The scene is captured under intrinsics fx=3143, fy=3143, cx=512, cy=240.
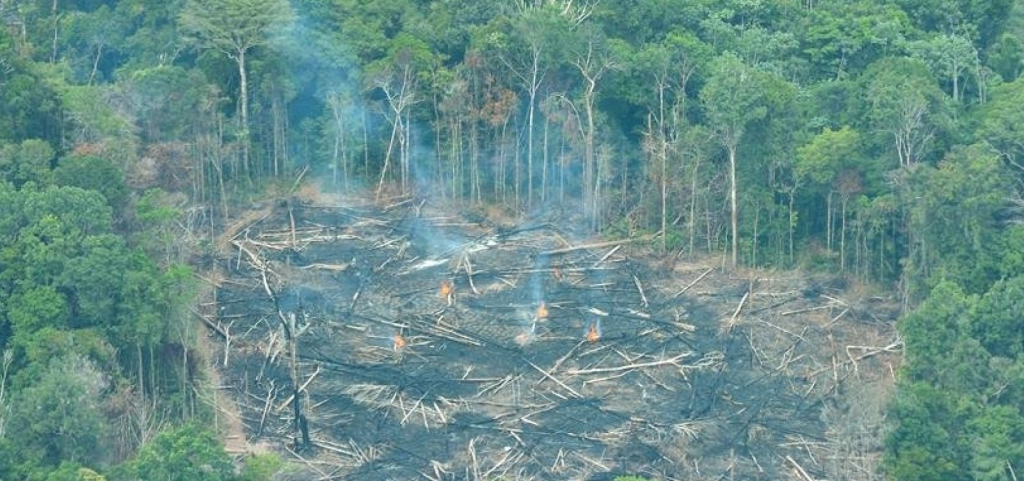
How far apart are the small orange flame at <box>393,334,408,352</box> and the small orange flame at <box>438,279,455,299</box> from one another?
151 cm

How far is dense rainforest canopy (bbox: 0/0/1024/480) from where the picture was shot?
180ft

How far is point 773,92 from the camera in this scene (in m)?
60.2

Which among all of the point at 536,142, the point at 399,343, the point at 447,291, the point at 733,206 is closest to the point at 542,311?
the point at 447,291

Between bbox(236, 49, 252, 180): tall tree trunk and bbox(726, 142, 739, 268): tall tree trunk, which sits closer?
bbox(726, 142, 739, 268): tall tree trunk

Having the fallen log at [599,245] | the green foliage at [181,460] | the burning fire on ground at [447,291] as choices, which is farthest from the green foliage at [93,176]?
the fallen log at [599,245]

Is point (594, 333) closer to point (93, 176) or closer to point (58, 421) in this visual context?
point (93, 176)

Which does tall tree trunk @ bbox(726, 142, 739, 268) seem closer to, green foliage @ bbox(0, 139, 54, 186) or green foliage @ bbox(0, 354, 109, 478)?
green foliage @ bbox(0, 139, 54, 186)

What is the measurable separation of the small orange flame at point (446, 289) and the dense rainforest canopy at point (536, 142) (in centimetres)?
323

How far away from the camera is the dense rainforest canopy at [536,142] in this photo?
54.8 m

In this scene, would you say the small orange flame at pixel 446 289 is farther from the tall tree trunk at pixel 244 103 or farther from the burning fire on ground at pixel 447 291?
the tall tree trunk at pixel 244 103

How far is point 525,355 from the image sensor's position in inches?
2237

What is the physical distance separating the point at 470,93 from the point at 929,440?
13517 millimetres

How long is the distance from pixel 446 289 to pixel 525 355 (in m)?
2.63

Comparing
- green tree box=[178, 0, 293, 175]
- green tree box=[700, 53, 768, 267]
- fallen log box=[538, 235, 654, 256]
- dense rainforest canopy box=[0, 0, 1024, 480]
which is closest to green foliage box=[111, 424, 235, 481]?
dense rainforest canopy box=[0, 0, 1024, 480]
